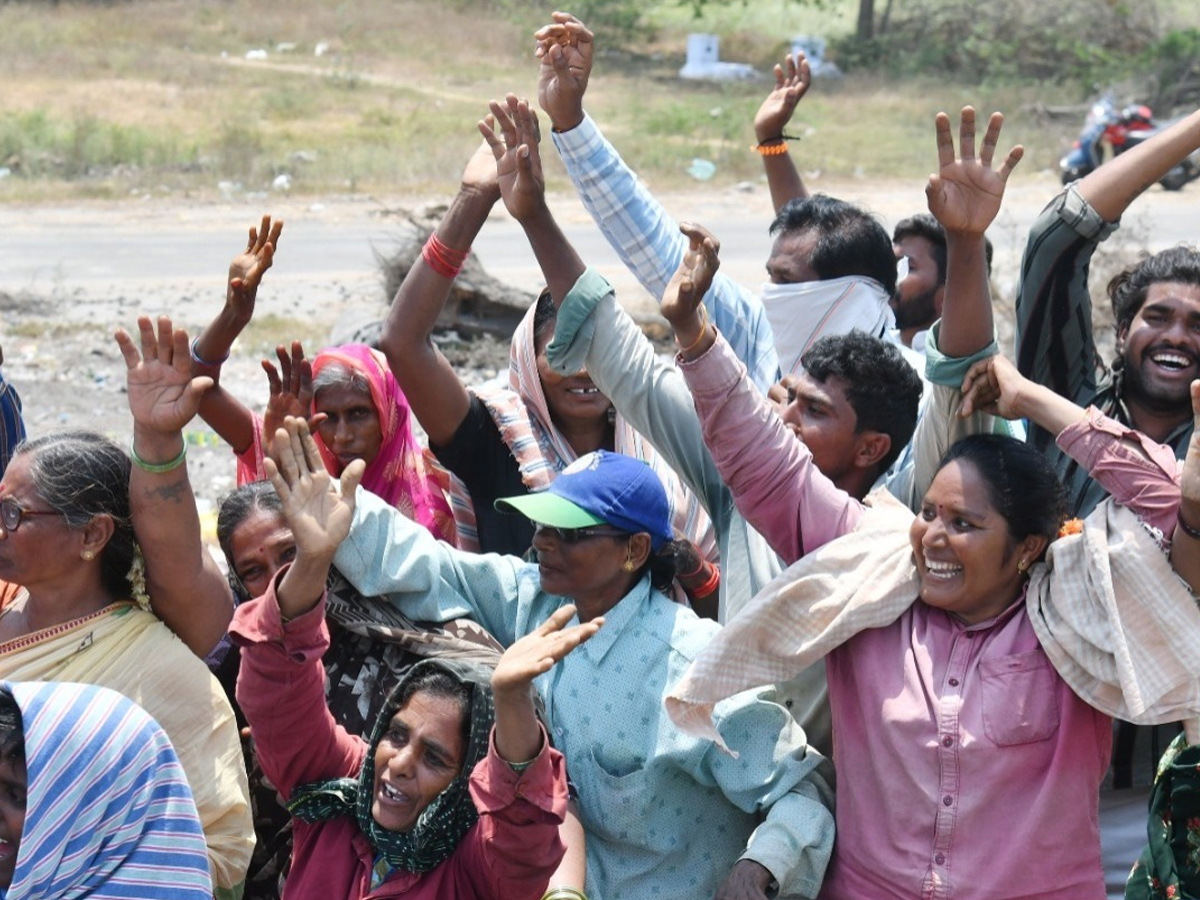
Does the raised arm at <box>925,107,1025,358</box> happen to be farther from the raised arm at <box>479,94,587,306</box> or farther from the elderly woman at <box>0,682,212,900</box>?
the elderly woman at <box>0,682,212,900</box>

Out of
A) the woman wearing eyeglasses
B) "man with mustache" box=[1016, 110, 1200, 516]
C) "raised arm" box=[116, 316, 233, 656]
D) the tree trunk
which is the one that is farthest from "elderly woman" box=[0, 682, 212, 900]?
the tree trunk

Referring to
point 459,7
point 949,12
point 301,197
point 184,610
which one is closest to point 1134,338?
point 184,610

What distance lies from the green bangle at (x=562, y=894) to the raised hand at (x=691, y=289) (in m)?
1.11

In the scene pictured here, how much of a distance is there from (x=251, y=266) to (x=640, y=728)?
4.74ft

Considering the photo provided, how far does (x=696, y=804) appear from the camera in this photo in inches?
129

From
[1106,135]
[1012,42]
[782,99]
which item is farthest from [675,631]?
[1012,42]

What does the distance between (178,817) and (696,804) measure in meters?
1.14

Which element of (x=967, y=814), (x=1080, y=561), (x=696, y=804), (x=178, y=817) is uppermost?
(x=1080, y=561)

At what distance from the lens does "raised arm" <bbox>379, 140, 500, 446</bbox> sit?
13.2 feet

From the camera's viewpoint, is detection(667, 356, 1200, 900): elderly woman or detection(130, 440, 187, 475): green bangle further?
detection(130, 440, 187, 475): green bangle

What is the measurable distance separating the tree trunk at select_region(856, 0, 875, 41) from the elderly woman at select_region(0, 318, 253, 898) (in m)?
35.9

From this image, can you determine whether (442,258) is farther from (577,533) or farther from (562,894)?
(562,894)

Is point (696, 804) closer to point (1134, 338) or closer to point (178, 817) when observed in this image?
point (178, 817)

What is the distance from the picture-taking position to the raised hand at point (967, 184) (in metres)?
3.16
